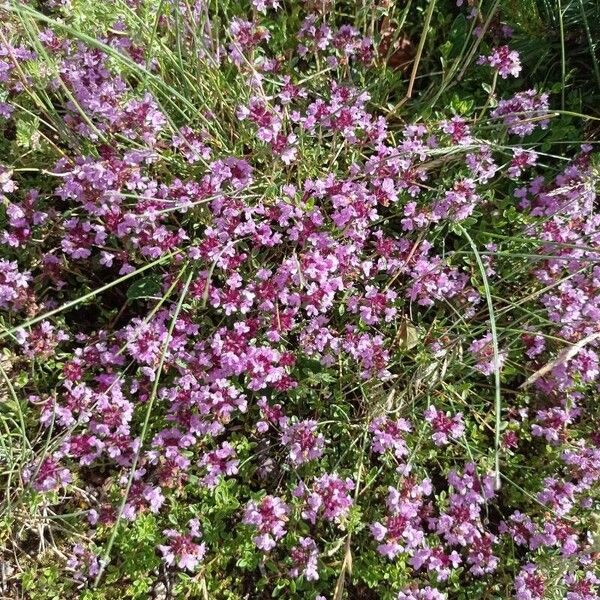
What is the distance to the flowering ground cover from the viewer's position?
263cm

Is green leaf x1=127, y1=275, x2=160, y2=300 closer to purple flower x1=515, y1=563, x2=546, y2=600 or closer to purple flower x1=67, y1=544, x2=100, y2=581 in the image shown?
purple flower x1=67, y1=544, x2=100, y2=581

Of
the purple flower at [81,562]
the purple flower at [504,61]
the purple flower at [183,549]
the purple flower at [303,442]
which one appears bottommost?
the purple flower at [81,562]

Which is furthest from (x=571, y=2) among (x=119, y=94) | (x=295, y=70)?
(x=119, y=94)

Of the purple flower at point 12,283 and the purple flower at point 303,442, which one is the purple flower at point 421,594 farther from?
the purple flower at point 12,283

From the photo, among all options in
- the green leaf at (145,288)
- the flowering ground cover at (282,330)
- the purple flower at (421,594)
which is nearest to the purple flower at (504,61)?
the flowering ground cover at (282,330)

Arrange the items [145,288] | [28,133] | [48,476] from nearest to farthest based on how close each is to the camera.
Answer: [48,476] < [28,133] < [145,288]

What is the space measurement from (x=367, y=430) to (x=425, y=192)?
44.5 inches

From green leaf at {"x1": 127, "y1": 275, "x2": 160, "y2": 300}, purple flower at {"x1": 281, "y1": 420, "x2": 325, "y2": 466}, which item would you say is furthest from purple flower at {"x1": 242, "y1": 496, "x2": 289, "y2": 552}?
green leaf at {"x1": 127, "y1": 275, "x2": 160, "y2": 300}

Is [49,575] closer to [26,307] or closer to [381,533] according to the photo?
[26,307]

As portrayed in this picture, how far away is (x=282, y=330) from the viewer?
2711mm

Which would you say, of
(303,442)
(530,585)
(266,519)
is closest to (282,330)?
(303,442)

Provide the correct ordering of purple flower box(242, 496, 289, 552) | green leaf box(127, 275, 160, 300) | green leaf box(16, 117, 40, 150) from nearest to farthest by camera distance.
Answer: purple flower box(242, 496, 289, 552), green leaf box(16, 117, 40, 150), green leaf box(127, 275, 160, 300)

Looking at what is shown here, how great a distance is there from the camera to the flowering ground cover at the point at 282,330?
2627 mm

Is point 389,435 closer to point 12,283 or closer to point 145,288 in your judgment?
point 145,288
